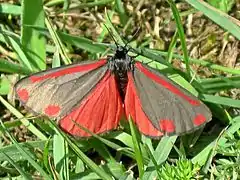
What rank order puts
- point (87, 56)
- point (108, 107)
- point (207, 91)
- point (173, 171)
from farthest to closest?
point (87, 56), point (207, 91), point (108, 107), point (173, 171)

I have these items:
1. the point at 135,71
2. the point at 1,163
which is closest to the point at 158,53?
the point at 135,71

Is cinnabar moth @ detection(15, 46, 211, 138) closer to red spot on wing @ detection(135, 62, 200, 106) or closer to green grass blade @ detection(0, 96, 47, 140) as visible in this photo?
red spot on wing @ detection(135, 62, 200, 106)

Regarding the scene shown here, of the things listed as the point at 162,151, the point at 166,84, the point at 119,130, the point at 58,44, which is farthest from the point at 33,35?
the point at 162,151

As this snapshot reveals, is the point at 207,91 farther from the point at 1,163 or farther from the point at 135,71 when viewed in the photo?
the point at 1,163

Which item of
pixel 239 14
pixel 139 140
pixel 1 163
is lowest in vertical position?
pixel 1 163

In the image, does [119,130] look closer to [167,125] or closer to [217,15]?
[167,125]

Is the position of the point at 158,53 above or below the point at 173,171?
above

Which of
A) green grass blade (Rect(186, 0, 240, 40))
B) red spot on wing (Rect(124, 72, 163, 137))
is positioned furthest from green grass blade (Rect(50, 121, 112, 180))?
green grass blade (Rect(186, 0, 240, 40))
